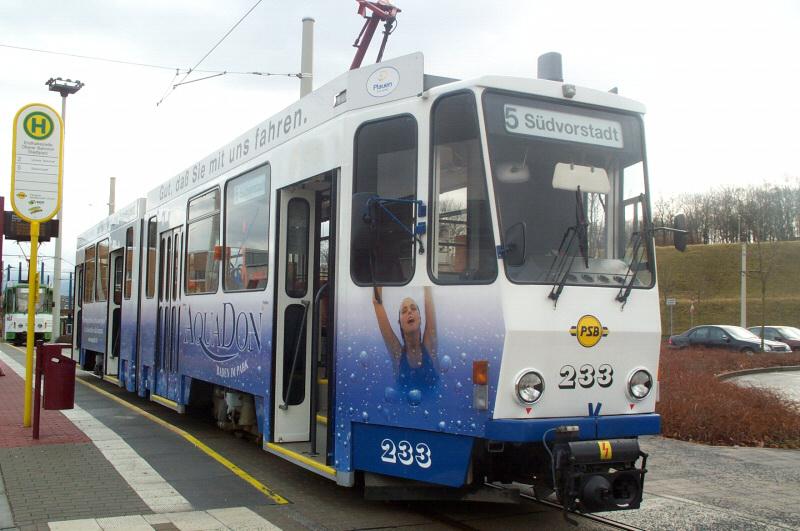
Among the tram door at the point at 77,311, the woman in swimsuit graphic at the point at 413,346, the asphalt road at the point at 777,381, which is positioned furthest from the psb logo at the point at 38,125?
the asphalt road at the point at 777,381

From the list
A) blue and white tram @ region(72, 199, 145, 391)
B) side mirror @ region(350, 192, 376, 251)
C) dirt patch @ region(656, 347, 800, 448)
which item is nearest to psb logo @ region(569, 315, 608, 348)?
side mirror @ region(350, 192, 376, 251)

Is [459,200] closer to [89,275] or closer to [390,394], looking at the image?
[390,394]

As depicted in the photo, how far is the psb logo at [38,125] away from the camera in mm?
10164

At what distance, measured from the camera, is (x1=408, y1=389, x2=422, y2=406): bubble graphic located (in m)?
5.65

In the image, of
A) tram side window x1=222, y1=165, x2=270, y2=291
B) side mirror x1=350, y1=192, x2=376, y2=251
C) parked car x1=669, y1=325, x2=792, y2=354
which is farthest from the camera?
parked car x1=669, y1=325, x2=792, y2=354

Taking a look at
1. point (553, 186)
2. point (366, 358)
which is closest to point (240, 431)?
point (366, 358)

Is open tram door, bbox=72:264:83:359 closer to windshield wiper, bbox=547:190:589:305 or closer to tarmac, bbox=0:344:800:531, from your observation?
tarmac, bbox=0:344:800:531

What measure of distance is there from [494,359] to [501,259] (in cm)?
66

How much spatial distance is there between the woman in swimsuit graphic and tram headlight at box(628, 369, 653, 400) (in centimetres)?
145

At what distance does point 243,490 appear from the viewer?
23.6 ft

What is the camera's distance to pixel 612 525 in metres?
6.21

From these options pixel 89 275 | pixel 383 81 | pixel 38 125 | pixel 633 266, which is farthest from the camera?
pixel 89 275

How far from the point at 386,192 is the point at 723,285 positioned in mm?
65074

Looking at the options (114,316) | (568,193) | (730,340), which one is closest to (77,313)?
(114,316)
